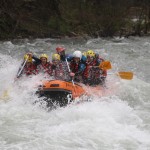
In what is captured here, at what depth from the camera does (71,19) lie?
21.2 metres

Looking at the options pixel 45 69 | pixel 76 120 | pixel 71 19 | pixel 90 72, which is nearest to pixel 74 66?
pixel 90 72

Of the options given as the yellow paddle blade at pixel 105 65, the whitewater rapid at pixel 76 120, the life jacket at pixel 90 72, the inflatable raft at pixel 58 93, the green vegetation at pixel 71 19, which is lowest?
the whitewater rapid at pixel 76 120

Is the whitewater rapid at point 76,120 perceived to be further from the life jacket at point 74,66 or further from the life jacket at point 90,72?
the life jacket at point 74,66

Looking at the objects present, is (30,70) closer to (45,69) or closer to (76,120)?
(45,69)

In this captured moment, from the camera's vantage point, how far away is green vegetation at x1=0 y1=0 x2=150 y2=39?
20172mm

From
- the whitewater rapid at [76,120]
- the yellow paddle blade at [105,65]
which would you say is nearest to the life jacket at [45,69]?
the whitewater rapid at [76,120]

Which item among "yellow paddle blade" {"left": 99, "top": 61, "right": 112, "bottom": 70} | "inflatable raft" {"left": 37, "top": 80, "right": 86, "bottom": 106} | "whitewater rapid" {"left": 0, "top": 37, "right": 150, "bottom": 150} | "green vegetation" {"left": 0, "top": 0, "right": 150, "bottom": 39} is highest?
"green vegetation" {"left": 0, "top": 0, "right": 150, "bottom": 39}

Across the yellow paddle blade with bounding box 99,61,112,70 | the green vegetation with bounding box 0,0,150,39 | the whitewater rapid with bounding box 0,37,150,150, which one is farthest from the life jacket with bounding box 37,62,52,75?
the green vegetation with bounding box 0,0,150,39

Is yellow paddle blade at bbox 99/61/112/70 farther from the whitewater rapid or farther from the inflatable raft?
Result: the inflatable raft

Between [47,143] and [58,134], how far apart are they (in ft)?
1.54

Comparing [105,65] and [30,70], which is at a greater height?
[105,65]

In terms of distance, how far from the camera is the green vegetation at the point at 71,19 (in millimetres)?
20172

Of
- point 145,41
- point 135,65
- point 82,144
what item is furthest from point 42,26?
point 82,144

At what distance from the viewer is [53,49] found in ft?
58.1
